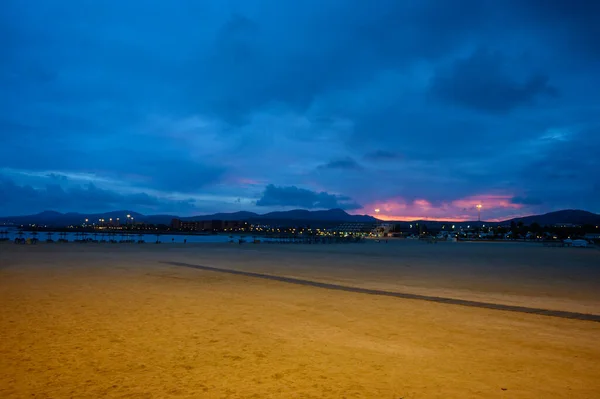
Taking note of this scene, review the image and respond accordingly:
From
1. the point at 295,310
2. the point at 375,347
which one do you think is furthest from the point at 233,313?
the point at 375,347

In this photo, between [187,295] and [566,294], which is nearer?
[187,295]

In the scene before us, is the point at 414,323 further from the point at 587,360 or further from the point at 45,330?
the point at 45,330

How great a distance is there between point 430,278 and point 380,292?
5172 millimetres

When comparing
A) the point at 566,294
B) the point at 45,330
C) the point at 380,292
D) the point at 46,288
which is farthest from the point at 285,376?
the point at 566,294

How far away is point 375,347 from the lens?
6.25 meters

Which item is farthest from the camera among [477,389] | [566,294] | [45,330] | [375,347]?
[566,294]

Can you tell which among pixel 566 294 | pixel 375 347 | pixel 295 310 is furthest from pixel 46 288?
pixel 566 294

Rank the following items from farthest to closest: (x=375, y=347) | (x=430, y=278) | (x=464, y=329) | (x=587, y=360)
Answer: (x=430, y=278) < (x=464, y=329) < (x=375, y=347) < (x=587, y=360)

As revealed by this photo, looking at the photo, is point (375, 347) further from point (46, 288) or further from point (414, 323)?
point (46, 288)

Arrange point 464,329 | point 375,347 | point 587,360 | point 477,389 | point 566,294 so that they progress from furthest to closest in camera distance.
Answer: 1. point 566,294
2. point 464,329
3. point 375,347
4. point 587,360
5. point 477,389

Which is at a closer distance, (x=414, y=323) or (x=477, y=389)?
(x=477, y=389)

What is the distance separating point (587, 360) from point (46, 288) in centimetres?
1303

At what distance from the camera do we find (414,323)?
7.98 metres

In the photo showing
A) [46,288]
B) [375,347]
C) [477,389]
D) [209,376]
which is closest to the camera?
[477,389]
